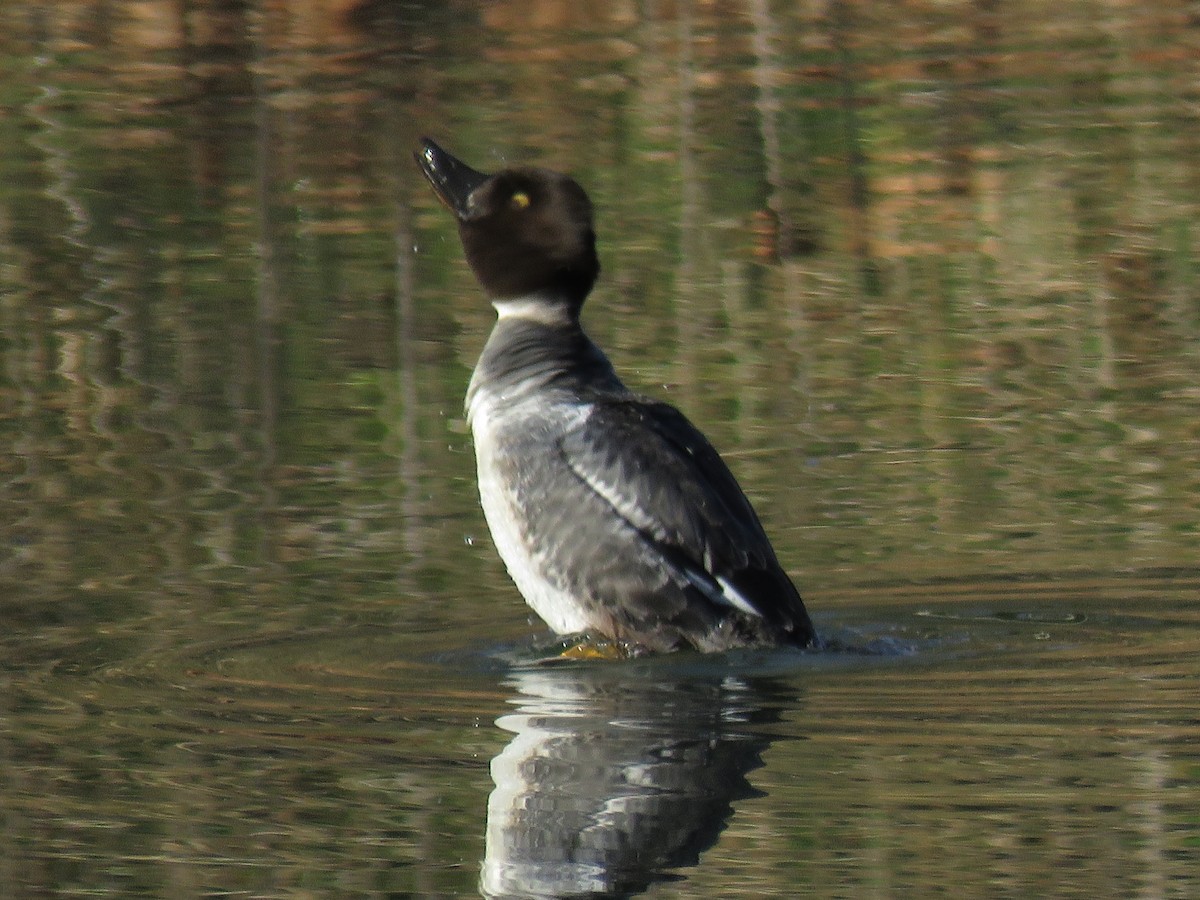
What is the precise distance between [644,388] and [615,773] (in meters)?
4.79

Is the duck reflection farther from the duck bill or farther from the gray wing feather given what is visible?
the duck bill

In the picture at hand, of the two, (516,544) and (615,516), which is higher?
(615,516)

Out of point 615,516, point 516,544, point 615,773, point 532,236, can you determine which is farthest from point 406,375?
point 615,773

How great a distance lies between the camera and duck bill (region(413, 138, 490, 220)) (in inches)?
298

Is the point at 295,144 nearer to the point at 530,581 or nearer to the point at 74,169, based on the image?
the point at 74,169

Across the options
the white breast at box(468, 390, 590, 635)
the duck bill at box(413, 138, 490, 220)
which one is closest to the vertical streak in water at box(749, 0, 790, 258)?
the duck bill at box(413, 138, 490, 220)

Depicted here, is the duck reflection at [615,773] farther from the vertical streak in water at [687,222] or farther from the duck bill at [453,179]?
the vertical streak in water at [687,222]

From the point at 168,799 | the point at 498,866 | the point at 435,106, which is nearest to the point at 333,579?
the point at 168,799

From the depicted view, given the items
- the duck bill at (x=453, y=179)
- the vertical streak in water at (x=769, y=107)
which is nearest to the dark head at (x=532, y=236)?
the duck bill at (x=453, y=179)

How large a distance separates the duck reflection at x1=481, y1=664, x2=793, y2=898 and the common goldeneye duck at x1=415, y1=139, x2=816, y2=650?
0.82 feet

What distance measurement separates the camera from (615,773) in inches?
202

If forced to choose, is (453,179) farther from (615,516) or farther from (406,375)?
(406,375)

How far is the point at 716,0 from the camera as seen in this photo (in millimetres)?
20234

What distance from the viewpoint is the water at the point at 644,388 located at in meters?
4.91
